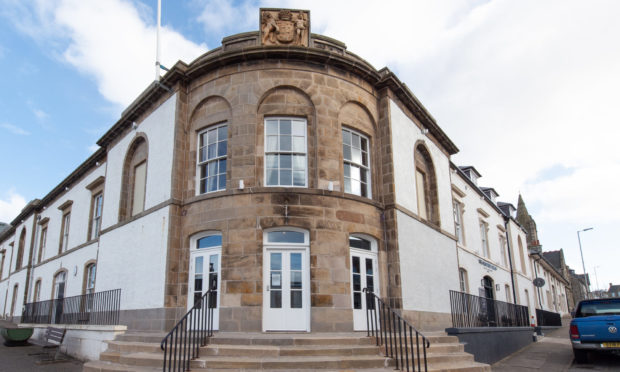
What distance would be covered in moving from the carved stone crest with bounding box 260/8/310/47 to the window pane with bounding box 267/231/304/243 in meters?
5.03

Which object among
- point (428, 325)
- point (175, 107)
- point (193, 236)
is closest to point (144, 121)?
point (175, 107)

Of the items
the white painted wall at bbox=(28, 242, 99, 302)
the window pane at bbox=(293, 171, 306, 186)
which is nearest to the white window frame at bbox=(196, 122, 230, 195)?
the window pane at bbox=(293, 171, 306, 186)

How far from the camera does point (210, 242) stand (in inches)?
425

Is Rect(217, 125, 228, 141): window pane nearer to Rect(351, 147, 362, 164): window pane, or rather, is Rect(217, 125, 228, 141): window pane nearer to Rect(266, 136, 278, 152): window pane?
Rect(266, 136, 278, 152): window pane

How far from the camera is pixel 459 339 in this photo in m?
10.3

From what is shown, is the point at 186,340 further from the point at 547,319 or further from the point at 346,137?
the point at 547,319

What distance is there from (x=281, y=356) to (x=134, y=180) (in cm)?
912

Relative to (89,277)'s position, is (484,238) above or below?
above

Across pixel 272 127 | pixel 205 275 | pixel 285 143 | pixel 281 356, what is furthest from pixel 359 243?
pixel 281 356

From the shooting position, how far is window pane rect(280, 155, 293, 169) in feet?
35.6

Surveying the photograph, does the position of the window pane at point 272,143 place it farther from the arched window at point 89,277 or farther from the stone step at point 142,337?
the arched window at point 89,277

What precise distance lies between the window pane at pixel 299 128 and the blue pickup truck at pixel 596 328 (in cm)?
822

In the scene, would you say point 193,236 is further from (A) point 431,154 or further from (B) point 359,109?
(A) point 431,154

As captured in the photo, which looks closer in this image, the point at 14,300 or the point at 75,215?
the point at 75,215
